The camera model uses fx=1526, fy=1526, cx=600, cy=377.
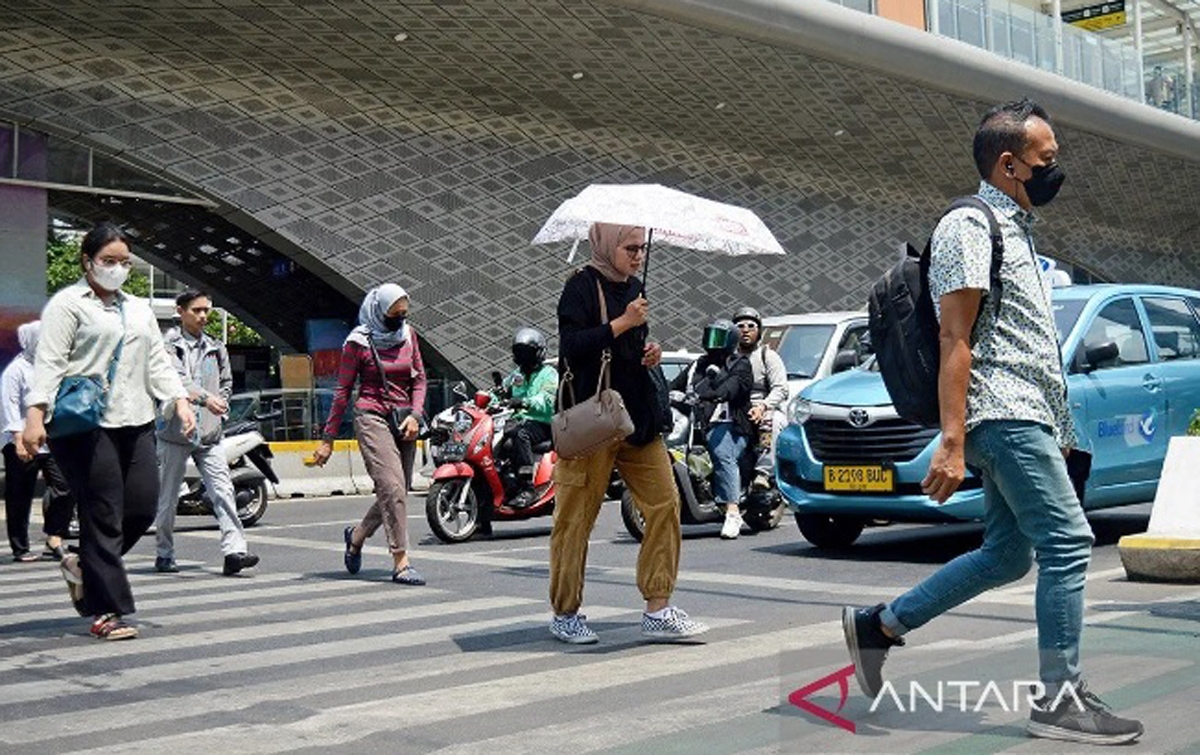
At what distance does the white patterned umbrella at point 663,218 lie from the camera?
6.60 m

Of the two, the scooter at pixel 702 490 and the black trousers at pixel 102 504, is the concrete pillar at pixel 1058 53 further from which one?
the black trousers at pixel 102 504

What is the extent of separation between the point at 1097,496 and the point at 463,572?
4.03 metres

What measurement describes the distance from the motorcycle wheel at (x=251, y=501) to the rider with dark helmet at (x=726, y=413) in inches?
190

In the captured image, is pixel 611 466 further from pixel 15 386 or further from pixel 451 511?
pixel 15 386

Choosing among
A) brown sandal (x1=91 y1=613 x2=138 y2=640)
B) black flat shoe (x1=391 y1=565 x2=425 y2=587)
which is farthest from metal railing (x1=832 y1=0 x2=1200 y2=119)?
brown sandal (x1=91 y1=613 x2=138 y2=640)

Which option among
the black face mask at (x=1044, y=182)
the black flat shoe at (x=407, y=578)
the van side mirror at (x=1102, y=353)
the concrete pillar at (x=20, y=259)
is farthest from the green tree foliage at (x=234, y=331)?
the black face mask at (x=1044, y=182)

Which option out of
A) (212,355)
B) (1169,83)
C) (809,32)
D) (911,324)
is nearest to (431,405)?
(809,32)

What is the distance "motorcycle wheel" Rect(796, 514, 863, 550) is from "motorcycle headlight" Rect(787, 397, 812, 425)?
690mm

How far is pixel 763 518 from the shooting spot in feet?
39.4

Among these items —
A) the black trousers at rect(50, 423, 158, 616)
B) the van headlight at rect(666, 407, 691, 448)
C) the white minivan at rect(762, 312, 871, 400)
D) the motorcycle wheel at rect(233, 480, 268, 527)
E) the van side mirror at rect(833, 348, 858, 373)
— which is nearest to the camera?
the black trousers at rect(50, 423, 158, 616)

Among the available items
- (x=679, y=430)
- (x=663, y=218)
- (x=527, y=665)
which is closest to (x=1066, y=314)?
(x=679, y=430)

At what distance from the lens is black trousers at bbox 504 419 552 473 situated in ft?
39.1

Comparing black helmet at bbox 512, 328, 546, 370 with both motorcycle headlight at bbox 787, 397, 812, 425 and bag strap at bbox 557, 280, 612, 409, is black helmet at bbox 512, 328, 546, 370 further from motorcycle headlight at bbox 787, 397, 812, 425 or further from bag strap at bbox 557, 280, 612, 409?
bag strap at bbox 557, 280, 612, 409

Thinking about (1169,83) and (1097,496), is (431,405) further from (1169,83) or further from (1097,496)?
(1169,83)
